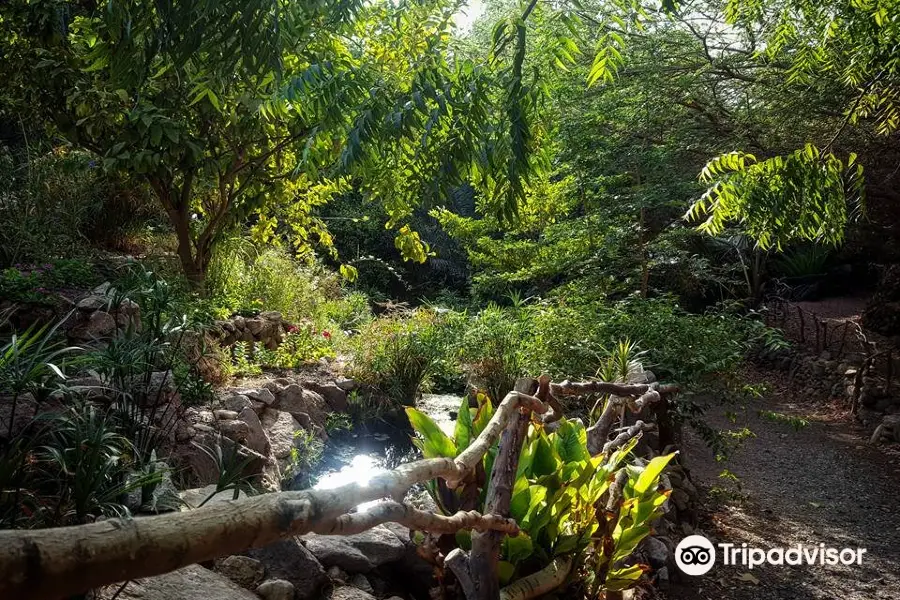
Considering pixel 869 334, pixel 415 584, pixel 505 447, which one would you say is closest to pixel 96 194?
pixel 415 584

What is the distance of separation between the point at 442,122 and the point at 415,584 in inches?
82.9

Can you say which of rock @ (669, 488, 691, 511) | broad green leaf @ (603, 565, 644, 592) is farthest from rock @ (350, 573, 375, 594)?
rock @ (669, 488, 691, 511)

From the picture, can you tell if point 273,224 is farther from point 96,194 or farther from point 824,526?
point 824,526

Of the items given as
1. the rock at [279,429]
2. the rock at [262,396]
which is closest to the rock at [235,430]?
the rock at [279,429]

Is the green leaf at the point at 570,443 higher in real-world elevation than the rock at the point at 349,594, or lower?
higher

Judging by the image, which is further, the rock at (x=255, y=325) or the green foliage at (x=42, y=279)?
the rock at (x=255, y=325)

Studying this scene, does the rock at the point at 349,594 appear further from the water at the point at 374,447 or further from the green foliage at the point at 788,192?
the green foliage at the point at 788,192

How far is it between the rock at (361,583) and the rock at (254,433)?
219 centimetres

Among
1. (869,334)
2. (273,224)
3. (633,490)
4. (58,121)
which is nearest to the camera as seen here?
(633,490)

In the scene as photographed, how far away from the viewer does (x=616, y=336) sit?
6129mm

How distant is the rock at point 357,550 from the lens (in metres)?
2.65

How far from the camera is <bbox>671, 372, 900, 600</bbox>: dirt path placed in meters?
3.80

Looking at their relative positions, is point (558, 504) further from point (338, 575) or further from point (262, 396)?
point (262, 396)

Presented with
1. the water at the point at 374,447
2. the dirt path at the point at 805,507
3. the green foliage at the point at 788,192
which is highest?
the green foliage at the point at 788,192
